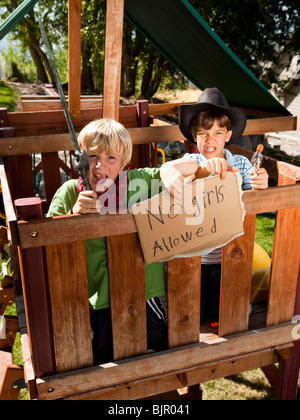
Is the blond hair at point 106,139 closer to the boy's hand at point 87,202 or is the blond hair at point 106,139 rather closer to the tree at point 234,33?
the boy's hand at point 87,202

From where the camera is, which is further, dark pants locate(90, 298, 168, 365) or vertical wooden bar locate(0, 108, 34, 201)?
vertical wooden bar locate(0, 108, 34, 201)

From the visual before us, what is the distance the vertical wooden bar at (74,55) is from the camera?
2.73 m

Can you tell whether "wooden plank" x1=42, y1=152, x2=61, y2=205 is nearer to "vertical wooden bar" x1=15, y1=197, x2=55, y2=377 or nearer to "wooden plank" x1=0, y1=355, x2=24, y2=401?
"wooden plank" x1=0, y1=355, x2=24, y2=401

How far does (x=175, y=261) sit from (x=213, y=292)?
0.49 meters

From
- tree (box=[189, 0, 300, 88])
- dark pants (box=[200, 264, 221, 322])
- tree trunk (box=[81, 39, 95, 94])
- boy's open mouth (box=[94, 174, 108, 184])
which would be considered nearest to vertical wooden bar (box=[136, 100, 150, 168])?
dark pants (box=[200, 264, 221, 322])

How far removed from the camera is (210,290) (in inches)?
79.5

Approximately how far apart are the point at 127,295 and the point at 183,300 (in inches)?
10.2

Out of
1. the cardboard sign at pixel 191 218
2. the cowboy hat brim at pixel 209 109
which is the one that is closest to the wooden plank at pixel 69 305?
the cardboard sign at pixel 191 218

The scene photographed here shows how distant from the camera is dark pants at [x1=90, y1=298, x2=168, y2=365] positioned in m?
1.72

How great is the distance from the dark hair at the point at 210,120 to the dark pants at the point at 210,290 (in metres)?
0.70

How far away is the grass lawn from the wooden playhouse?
37.8ft
